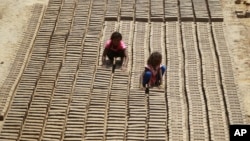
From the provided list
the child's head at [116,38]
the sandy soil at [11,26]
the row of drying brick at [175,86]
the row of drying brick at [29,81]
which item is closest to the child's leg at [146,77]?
the row of drying brick at [175,86]

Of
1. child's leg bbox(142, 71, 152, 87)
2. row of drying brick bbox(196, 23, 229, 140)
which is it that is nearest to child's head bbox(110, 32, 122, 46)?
child's leg bbox(142, 71, 152, 87)

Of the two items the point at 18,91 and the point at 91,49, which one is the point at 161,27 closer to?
the point at 91,49

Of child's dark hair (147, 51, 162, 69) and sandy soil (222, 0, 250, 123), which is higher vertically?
sandy soil (222, 0, 250, 123)

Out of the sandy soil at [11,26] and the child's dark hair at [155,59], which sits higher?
the sandy soil at [11,26]

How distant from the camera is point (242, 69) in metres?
9.43

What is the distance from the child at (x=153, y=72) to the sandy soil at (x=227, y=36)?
1.72 m

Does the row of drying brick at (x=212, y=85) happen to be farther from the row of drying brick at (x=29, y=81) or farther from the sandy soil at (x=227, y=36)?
the row of drying brick at (x=29, y=81)

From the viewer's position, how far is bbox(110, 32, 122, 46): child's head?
8.82 meters

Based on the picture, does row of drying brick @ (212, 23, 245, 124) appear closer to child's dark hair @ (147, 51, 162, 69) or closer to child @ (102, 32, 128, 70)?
child's dark hair @ (147, 51, 162, 69)

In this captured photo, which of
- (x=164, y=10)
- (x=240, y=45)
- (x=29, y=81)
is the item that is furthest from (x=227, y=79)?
(x=29, y=81)

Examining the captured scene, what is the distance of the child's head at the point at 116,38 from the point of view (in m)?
8.82

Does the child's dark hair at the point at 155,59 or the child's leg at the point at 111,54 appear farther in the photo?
the child's leg at the point at 111,54

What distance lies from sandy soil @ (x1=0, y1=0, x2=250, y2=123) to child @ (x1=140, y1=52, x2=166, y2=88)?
5.64 feet

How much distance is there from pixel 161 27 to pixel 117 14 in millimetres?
1211
